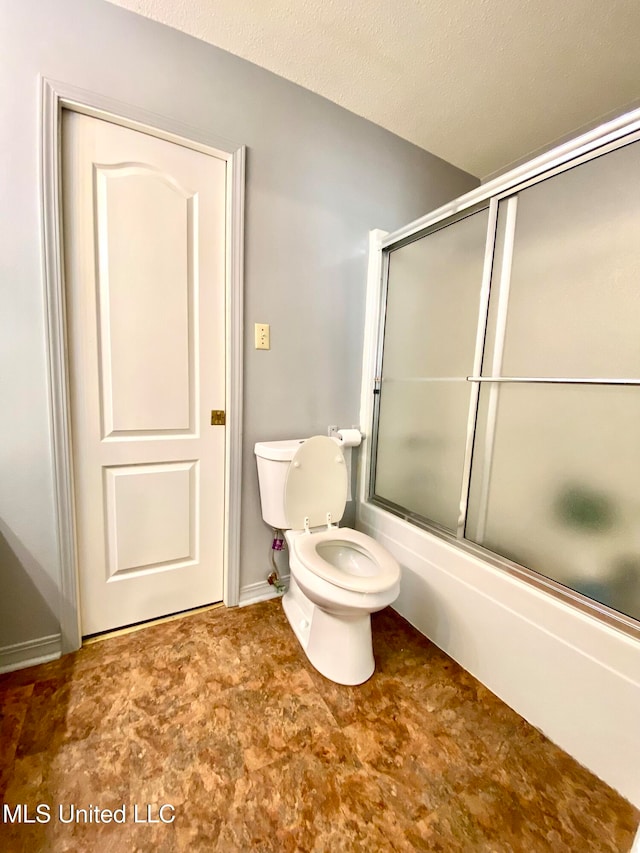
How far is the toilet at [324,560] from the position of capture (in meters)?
1.17

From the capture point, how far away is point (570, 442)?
3.78ft

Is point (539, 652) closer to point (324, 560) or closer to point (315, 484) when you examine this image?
point (324, 560)

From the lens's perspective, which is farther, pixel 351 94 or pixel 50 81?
pixel 351 94

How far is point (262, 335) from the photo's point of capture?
1.53 m

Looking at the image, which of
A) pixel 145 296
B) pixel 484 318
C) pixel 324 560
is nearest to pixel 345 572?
pixel 324 560

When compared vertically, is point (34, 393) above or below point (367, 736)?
above

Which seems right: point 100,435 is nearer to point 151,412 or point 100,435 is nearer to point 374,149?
point 151,412

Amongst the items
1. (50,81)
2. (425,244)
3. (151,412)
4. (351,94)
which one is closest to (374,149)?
(351,94)

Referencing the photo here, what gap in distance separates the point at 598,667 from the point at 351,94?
2283mm

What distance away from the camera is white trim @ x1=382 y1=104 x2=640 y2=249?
37.1 inches

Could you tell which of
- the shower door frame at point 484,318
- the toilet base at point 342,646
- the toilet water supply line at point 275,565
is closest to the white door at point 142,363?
the toilet water supply line at point 275,565

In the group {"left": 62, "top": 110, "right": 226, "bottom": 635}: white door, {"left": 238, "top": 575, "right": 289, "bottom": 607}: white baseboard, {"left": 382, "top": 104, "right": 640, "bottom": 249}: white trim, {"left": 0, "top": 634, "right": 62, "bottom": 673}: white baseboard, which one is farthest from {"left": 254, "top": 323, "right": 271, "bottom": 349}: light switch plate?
{"left": 0, "top": 634, "right": 62, "bottom": 673}: white baseboard

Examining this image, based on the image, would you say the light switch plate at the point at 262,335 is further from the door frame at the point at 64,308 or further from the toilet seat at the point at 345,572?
the toilet seat at the point at 345,572

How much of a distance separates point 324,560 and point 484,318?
116 centimetres
